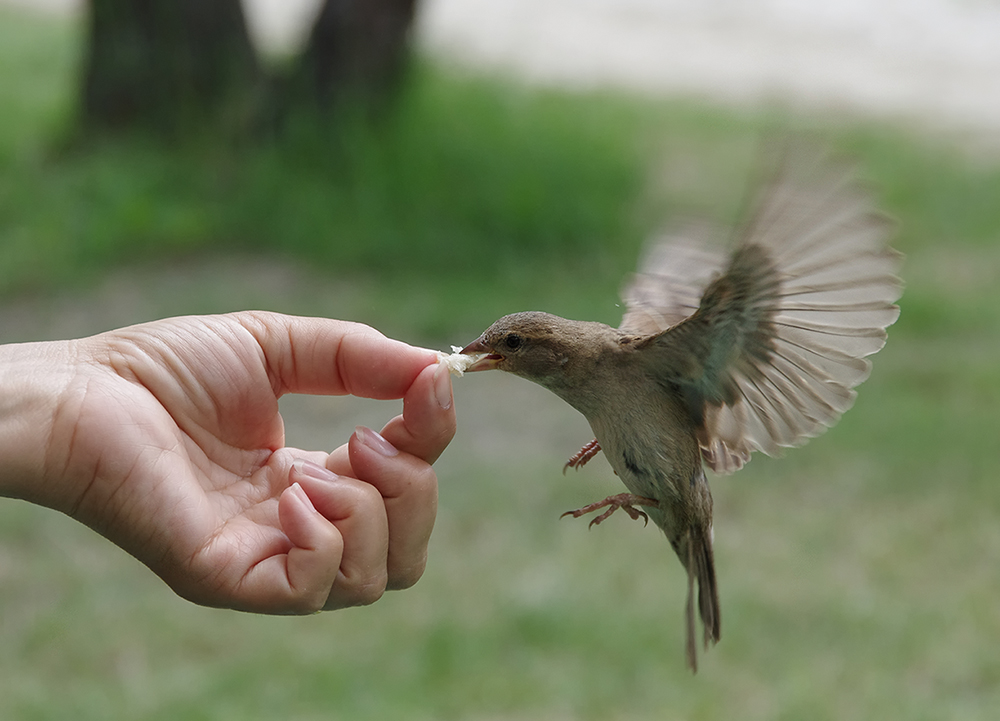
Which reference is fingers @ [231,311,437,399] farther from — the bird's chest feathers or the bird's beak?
the bird's chest feathers

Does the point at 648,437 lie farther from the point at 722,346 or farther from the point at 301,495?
the point at 301,495

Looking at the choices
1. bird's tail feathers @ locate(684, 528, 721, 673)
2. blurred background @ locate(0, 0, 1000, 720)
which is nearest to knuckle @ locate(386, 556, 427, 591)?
bird's tail feathers @ locate(684, 528, 721, 673)

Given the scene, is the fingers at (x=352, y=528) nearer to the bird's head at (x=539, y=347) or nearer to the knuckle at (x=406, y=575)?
the knuckle at (x=406, y=575)

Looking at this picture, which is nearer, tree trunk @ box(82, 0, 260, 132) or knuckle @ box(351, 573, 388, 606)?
knuckle @ box(351, 573, 388, 606)

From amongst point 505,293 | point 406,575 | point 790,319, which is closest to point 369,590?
point 406,575

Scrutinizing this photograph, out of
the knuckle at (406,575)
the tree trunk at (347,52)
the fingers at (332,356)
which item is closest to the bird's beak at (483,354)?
the fingers at (332,356)

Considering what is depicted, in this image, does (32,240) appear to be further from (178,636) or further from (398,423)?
(398,423)

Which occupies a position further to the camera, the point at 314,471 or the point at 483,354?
the point at 483,354

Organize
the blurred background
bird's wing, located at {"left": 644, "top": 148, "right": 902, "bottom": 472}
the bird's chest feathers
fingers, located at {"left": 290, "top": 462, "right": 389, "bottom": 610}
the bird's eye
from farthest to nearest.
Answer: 1. the blurred background
2. the bird's eye
3. the bird's chest feathers
4. fingers, located at {"left": 290, "top": 462, "right": 389, "bottom": 610}
5. bird's wing, located at {"left": 644, "top": 148, "right": 902, "bottom": 472}
